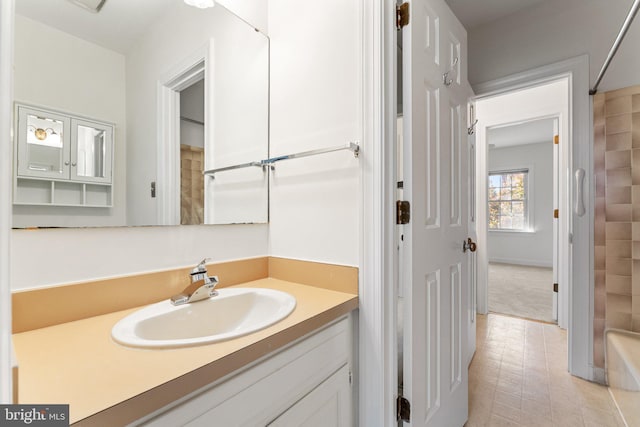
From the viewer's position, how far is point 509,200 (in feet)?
19.8

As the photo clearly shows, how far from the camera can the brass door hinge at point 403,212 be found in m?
1.06

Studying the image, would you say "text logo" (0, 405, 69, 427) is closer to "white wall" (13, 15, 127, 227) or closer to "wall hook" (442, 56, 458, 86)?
"white wall" (13, 15, 127, 227)

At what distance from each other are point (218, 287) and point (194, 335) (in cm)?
26

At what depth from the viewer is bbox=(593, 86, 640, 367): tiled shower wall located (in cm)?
168

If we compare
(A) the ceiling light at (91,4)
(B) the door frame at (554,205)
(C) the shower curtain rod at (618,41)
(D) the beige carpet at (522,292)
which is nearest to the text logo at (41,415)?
(A) the ceiling light at (91,4)

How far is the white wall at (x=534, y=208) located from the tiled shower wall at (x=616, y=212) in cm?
450

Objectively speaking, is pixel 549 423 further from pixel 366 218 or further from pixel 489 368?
pixel 366 218

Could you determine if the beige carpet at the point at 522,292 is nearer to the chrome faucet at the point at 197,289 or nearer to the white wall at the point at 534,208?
the white wall at the point at 534,208

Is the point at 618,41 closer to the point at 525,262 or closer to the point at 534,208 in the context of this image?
the point at 534,208

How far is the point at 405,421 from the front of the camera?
106cm

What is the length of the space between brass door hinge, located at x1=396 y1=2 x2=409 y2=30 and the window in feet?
19.9

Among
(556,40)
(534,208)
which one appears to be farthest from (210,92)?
(534,208)

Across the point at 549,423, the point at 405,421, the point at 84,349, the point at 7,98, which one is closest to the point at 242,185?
the point at 84,349

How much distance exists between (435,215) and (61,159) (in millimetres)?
1352
